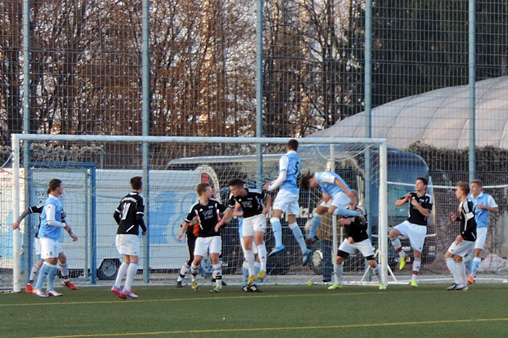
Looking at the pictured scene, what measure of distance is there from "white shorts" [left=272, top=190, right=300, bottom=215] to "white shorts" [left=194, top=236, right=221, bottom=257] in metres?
1.30

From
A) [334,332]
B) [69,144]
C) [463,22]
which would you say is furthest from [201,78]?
[334,332]

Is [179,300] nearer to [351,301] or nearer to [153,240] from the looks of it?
[351,301]

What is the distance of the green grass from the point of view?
10.1 metres

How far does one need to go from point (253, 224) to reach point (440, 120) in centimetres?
629

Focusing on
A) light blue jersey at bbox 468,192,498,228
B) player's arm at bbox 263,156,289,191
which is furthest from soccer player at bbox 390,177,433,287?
player's arm at bbox 263,156,289,191

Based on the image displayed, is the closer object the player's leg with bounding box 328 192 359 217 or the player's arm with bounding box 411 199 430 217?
the player's leg with bounding box 328 192 359 217

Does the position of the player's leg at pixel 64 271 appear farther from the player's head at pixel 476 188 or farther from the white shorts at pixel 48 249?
the player's head at pixel 476 188

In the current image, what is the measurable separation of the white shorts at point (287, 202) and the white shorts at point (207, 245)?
1.30m

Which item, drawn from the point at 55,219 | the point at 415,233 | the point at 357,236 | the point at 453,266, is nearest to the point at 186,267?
the point at 357,236

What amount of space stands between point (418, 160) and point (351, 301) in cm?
789

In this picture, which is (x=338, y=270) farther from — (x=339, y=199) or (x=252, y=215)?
(x=252, y=215)

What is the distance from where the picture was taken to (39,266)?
1744cm

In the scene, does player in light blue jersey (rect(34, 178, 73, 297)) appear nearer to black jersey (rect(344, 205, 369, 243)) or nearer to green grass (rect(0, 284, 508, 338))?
green grass (rect(0, 284, 508, 338))

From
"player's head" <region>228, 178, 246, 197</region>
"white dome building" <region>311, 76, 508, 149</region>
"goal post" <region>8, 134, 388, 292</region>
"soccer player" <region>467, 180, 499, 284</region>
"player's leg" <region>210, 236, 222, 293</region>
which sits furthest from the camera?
"white dome building" <region>311, 76, 508, 149</region>
